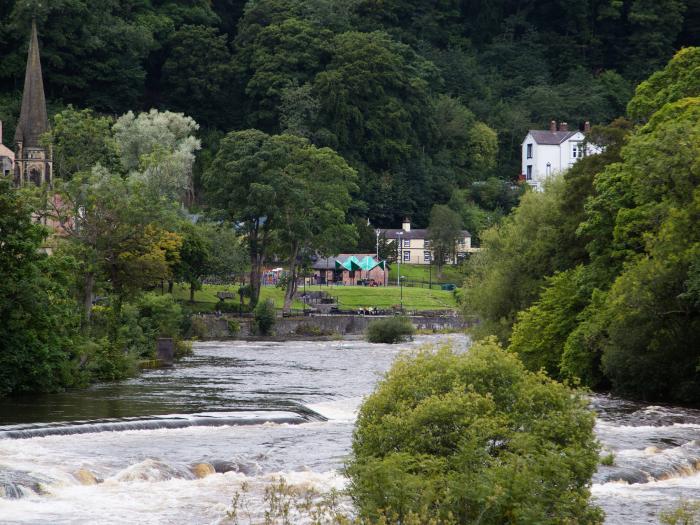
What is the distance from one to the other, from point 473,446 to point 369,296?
9619cm

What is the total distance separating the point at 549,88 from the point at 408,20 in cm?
2057

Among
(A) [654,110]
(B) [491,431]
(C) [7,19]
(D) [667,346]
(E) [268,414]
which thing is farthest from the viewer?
(C) [7,19]

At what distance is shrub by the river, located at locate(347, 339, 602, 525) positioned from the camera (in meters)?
23.6

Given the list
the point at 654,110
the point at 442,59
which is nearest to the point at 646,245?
the point at 654,110

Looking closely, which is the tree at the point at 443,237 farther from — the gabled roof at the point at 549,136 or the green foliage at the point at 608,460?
the green foliage at the point at 608,460

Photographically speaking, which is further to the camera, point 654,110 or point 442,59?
point 442,59

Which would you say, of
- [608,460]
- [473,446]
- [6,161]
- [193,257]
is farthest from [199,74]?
[473,446]

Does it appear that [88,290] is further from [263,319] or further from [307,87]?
[307,87]

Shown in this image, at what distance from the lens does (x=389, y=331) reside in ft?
305

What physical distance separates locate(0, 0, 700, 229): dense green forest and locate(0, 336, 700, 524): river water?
296 feet

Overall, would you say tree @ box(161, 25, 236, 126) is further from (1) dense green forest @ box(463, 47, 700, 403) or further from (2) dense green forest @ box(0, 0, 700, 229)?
Answer: (1) dense green forest @ box(463, 47, 700, 403)

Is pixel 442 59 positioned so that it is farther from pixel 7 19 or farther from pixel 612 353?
pixel 612 353

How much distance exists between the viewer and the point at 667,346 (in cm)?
4828

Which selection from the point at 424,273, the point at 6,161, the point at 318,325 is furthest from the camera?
the point at 424,273
